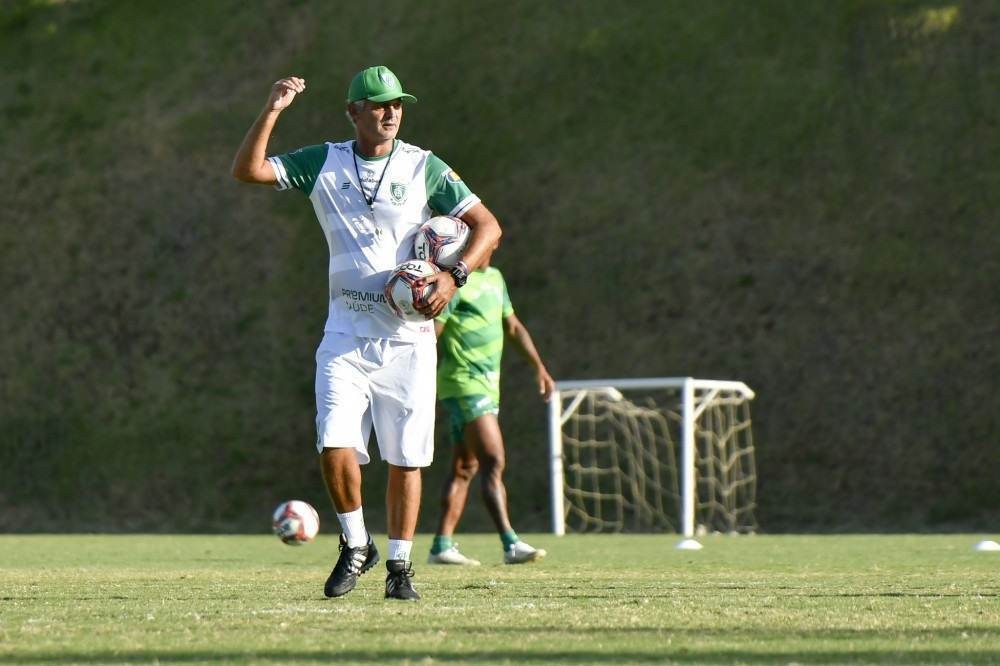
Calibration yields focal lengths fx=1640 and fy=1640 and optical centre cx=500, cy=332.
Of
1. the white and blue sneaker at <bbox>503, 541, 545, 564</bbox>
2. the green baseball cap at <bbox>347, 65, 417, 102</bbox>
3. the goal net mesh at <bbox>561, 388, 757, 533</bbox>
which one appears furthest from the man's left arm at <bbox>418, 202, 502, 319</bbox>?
the goal net mesh at <bbox>561, 388, 757, 533</bbox>

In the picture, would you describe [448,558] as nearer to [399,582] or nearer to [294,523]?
[294,523]

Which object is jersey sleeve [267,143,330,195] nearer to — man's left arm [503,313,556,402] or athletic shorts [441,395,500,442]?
athletic shorts [441,395,500,442]

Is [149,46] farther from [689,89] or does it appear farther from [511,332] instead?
[511,332]

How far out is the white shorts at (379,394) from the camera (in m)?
6.48

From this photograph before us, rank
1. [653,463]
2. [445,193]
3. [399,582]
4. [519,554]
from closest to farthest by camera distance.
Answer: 1. [399,582]
2. [445,193]
3. [519,554]
4. [653,463]

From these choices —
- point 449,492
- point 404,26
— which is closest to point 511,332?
point 449,492

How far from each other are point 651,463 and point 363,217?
53.7 feet

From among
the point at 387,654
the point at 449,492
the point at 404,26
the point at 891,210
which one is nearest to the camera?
the point at 387,654

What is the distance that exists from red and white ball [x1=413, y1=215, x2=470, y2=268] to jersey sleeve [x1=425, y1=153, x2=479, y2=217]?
0.07m

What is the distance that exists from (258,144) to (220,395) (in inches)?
721

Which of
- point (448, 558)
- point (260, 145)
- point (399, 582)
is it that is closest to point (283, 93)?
point (260, 145)

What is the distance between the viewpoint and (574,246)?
2391 cm

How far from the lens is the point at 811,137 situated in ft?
78.3

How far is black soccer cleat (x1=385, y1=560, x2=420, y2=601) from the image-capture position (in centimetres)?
646
